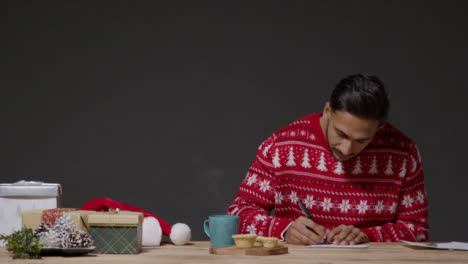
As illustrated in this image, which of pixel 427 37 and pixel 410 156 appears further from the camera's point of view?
pixel 427 37

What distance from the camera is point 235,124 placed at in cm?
367

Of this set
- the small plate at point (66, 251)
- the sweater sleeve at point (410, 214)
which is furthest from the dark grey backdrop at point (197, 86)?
the small plate at point (66, 251)

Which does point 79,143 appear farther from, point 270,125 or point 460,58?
point 460,58

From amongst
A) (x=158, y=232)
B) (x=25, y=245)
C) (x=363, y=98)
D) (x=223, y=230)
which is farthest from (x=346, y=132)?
(x=25, y=245)

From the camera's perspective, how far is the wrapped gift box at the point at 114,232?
154 centimetres

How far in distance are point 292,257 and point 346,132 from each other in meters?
0.64

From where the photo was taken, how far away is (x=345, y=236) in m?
1.89

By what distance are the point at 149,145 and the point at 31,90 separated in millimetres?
796

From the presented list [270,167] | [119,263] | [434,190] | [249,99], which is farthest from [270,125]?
[119,263]

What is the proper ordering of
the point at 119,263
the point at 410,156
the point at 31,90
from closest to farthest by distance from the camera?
the point at 119,263
the point at 410,156
the point at 31,90

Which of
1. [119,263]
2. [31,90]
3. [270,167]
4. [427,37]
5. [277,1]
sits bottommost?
[119,263]

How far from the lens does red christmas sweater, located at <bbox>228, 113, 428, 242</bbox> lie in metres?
2.28

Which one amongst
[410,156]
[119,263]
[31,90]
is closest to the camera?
[119,263]

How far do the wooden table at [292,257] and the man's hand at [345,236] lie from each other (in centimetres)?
15
